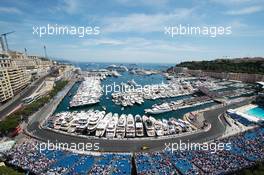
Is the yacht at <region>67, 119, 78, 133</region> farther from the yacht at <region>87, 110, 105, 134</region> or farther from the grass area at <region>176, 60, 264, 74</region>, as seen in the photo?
the grass area at <region>176, 60, 264, 74</region>

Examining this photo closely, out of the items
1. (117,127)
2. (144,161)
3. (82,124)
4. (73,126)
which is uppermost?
(82,124)

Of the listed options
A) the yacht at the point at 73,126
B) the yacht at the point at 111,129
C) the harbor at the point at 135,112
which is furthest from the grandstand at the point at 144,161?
the yacht at the point at 73,126

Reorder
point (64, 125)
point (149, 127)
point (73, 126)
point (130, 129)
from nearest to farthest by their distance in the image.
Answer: point (130, 129)
point (149, 127)
point (73, 126)
point (64, 125)

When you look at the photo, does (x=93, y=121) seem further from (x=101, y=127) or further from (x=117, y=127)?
(x=117, y=127)

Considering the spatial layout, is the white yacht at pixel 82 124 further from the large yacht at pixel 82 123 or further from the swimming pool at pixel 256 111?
the swimming pool at pixel 256 111

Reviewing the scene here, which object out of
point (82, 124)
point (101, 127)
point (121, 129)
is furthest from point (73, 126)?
point (121, 129)

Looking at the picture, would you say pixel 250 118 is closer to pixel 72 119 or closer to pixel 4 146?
pixel 72 119

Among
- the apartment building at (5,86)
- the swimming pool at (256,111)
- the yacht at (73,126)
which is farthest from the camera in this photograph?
the apartment building at (5,86)

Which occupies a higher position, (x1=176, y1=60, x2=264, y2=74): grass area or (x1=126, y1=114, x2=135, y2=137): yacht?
(x1=176, y1=60, x2=264, y2=74): grass area

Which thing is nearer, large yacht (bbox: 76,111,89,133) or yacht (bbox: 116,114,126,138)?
yacht (bbox: 116,114,126,138)

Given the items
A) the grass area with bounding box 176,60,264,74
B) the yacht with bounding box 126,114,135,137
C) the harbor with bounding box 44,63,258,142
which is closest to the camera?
the yacht with bounding box 126,114,135,137

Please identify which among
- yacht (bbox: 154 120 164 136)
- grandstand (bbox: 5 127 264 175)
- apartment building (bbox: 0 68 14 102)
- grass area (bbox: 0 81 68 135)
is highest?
apartment building (bbox: 0 68 14 102)

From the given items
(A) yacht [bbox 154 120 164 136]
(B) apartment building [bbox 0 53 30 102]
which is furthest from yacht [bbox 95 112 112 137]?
(B) apartment building [bbox 0 53 30 102]
